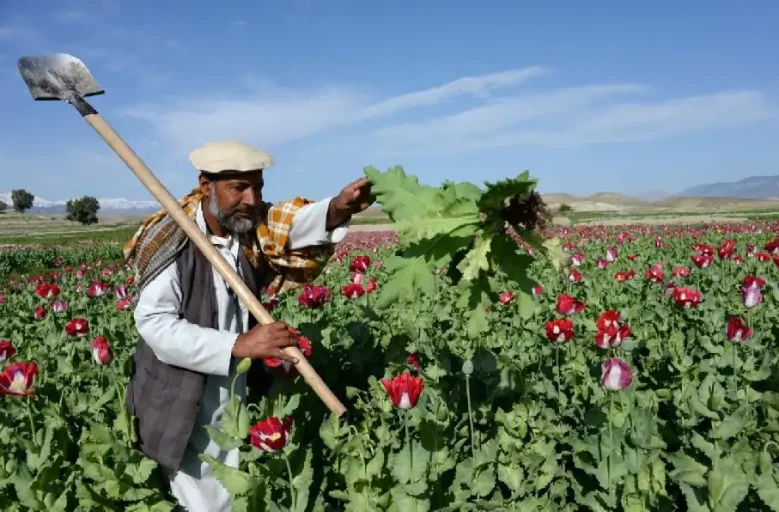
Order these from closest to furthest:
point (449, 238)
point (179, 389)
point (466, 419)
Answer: point (449, 238)
point (179, 389)
point (466, 419)

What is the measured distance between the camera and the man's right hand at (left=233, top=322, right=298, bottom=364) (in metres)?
2.59

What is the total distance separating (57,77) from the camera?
9.34 feet

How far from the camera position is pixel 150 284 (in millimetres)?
2930

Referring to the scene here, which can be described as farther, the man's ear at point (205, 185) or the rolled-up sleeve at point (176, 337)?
the man's ear at point (205, 185)

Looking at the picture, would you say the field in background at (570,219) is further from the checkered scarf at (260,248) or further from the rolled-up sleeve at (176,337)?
the checkered scarf at (260,248)

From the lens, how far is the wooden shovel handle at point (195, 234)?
106 inches

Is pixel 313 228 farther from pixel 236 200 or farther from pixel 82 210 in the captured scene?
pixel 82 210

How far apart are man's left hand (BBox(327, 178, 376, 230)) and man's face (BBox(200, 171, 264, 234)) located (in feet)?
1.21

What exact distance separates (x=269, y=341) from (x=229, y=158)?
0.85 m

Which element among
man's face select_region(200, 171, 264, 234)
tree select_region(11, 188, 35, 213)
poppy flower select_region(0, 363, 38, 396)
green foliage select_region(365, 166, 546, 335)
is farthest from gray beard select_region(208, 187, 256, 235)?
tree select_region(11, 188, 35, 213)

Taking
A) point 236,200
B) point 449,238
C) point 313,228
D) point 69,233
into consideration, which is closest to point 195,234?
point 236,200

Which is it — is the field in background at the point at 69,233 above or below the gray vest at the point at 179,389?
above

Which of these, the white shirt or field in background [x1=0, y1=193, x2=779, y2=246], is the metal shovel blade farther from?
field in background [x1=0, y1=193, x2=779, y2=246]

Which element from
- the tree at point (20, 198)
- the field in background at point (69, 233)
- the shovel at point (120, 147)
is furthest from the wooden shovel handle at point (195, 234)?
the tree at point (20, 198)
